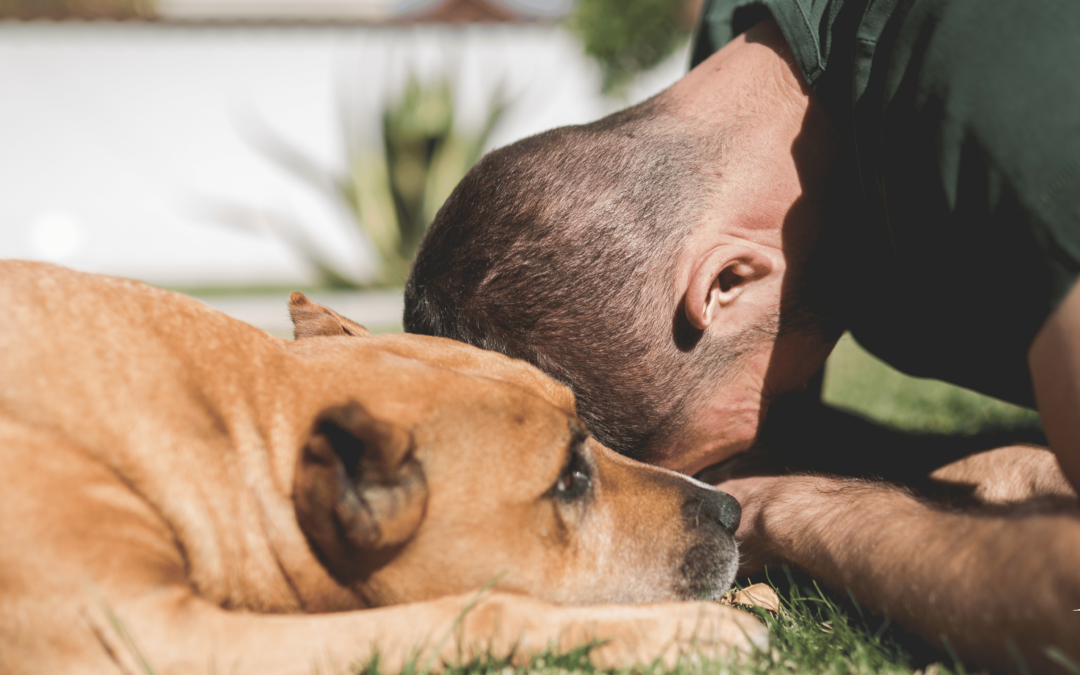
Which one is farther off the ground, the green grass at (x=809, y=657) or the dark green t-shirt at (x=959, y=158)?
the dark green t-shirt at (x=959, y=158)

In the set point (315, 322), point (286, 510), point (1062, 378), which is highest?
point (1062, 378)

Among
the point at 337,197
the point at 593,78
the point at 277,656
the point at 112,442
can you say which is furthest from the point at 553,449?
the point at 593,78

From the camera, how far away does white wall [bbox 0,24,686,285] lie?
15.1 meters

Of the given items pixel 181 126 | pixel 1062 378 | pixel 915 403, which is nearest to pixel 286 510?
Answer: pixel 1062 378

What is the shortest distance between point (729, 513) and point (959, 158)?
1239 mm

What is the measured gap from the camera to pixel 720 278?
9.75 feet

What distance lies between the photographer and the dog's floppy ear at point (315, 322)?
2852 mm

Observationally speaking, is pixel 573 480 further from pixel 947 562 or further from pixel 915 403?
pixel 915 403

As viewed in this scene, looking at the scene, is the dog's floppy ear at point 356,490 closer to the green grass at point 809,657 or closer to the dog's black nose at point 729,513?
the green grass at point 809,657

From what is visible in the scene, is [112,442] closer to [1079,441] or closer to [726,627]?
[726,627]

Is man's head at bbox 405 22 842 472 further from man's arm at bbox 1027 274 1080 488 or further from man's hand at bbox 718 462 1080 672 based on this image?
man's arm at bbox 1027 274 1080 488

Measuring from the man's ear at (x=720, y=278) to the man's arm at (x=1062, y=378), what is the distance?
1.14 m

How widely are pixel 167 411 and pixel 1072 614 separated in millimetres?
2063

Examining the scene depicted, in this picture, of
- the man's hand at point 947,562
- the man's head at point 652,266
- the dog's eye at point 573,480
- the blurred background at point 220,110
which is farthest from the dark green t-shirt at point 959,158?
the blurred background at point 220,110
